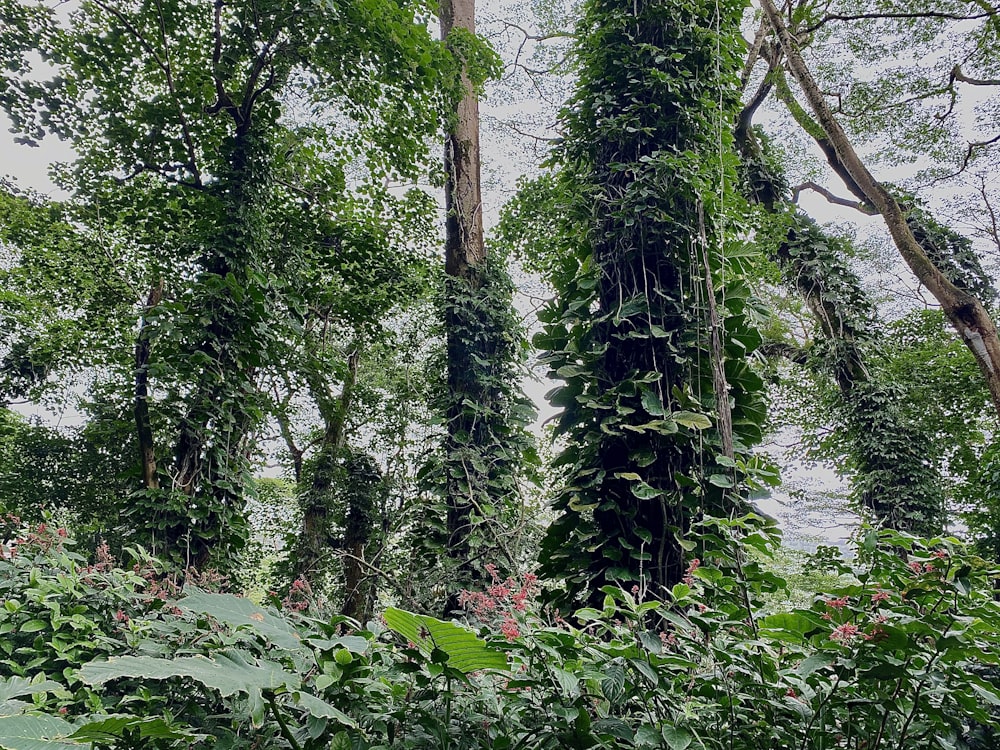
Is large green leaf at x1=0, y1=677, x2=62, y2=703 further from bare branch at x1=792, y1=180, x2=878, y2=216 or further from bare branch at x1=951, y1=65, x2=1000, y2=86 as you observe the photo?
bare branch at x1=951, y1=65, x2=1000, y2=86

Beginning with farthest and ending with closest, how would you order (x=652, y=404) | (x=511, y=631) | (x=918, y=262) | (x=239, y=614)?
(x=918, y=262)
(x=652, y=404)
(x=511, y=631)
(x=239, y=614)

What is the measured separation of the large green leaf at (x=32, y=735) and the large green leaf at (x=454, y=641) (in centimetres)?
35

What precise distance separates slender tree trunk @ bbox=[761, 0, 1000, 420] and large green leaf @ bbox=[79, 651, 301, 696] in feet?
20.0

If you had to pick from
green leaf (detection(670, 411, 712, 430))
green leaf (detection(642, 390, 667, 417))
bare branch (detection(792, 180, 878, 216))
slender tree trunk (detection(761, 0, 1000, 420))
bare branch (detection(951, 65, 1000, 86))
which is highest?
bare branch (detection(951, 65, 1000, 86))

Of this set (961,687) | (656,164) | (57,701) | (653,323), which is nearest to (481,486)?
(653,323)

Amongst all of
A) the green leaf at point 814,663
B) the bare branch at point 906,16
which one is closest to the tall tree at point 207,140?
the green leaf at point 814,663

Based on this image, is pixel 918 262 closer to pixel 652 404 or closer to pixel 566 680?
pixel 652 404

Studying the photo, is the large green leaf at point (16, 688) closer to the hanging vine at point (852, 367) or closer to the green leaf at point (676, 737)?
the green leaf at point (676, 737)

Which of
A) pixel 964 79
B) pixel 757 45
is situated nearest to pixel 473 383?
pixel 757 45

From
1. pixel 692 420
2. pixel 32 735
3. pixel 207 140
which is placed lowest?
pixel 32 735

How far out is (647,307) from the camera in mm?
2490

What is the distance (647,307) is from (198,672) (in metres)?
2.20

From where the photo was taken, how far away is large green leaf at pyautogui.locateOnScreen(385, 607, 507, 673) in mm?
724

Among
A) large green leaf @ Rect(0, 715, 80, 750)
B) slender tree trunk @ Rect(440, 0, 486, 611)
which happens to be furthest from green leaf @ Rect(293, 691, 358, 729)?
slender tree trunk @ Rect(440, 0, 486, 611)
